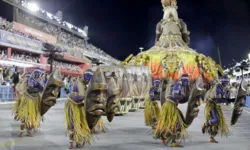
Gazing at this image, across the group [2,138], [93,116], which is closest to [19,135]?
[2,138]

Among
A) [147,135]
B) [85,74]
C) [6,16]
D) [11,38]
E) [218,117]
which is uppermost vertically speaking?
[6,16]

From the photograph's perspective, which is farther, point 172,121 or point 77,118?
point 172,121

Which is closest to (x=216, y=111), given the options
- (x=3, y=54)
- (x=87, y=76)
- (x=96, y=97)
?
(x=96, y=97)

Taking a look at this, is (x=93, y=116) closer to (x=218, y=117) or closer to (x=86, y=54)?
(x=218, y=117)

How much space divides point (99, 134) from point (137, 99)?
7143mm

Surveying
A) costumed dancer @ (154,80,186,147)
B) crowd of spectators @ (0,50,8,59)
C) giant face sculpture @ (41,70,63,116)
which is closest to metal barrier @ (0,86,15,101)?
crowd of spectators @ (0,50,8,59)

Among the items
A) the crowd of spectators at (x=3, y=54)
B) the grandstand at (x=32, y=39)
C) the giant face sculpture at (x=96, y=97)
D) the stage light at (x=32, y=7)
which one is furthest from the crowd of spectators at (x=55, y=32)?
the giant face sculpture at (x=96, y=97)

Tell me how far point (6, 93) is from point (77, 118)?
15125 millimetres

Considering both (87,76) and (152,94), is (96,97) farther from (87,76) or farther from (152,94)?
(152,94)

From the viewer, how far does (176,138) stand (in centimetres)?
612

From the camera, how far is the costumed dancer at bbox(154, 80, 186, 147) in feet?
20.0

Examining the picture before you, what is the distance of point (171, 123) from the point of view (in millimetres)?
6094

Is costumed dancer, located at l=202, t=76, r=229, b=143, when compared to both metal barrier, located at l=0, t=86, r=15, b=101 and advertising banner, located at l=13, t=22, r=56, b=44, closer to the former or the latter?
metal barrier, located at l=0, t=86, r=15, b=101

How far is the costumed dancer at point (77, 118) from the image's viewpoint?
19.0 ft
